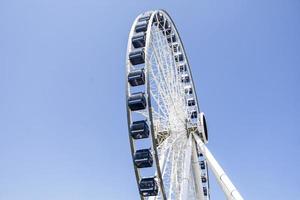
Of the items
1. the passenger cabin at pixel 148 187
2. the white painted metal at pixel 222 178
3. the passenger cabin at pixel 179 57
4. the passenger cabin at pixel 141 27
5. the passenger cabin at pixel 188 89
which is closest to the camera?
the passenger cabin at pixel 148 187

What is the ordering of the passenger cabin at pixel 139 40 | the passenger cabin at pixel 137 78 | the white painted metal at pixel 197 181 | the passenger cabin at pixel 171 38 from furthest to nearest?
the passenger cabin at pixel 171 38
the white painted metal at pixel 197 181
the passenger cabin at pixel 139 40
the passenger cabin at pixel 137 78

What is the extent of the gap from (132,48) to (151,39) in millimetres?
1492

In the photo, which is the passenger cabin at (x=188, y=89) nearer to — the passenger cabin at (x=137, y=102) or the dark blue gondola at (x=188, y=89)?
the dark blue gondola at (x=188, y=89)

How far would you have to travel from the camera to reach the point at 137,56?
20.8m

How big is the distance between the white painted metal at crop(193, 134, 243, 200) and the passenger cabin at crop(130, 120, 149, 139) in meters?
5.63

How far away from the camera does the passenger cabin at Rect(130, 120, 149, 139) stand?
1925 centimetres

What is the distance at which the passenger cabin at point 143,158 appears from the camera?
19.0 meters

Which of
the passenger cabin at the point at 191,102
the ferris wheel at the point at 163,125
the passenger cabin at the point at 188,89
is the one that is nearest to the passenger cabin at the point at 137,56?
the ferris wheel at the point at 163,125

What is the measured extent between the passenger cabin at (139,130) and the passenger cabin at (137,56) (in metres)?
3.81

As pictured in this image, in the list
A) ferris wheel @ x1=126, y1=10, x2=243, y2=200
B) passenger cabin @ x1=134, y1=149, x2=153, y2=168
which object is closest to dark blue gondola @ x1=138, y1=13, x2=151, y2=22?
ferris wheel @ x1=126, y1=10, x2=243, y2=200

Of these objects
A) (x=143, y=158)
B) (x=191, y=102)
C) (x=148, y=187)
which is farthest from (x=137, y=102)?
(x=191, y=102)

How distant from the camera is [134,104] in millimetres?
19688

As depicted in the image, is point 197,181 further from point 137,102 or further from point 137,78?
point 137,78

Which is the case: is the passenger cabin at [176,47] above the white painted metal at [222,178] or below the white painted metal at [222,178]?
above
